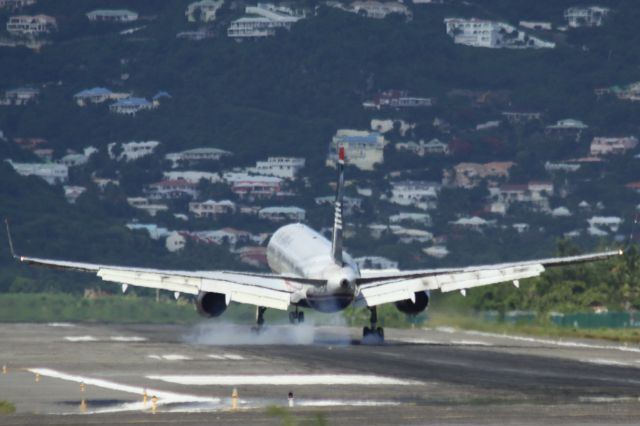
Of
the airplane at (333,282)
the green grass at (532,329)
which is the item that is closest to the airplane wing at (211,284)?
the airplane at (333,282)

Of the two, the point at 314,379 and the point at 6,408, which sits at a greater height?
the point at 6,408

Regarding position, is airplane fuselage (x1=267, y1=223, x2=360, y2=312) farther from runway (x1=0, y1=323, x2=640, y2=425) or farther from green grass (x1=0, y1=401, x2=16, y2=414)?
green grass (x1=0, y1=401, x2=16, y2=414)

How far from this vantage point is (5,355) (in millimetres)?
71625

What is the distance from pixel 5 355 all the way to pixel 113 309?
169 ft

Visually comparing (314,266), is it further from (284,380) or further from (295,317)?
(284,380)

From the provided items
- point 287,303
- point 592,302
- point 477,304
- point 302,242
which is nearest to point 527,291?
point 592,302

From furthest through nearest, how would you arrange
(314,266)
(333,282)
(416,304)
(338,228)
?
1. (416,304)
2. (314,266)
3. (338,228)
4. (333,282)

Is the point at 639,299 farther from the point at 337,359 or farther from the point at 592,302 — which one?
the point at 337,359

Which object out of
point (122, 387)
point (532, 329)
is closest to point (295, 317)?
point (532, 329)

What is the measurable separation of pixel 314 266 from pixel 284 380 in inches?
788

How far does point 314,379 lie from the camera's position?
6012 cm

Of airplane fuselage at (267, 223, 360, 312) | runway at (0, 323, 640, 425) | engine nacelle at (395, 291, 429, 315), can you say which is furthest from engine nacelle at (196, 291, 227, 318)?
engine nacelle at (395, 291, 429, 315)

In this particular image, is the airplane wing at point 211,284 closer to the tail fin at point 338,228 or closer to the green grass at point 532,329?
the tail fin at point 338,228

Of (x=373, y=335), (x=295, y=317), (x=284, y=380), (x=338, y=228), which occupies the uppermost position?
(x=338, y=228)
